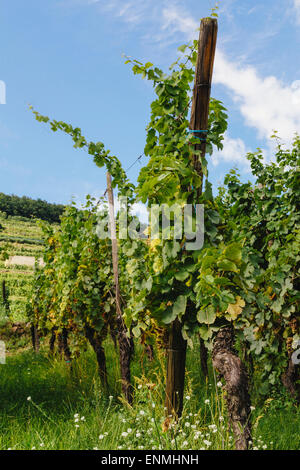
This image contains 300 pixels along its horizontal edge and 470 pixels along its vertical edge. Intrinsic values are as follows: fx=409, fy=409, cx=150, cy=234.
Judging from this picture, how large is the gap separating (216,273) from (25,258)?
2825 cm

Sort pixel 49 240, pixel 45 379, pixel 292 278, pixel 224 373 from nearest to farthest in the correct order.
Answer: pixel 224 373 < pixel 292 278 < pixel 45 379 < pixel 49 240

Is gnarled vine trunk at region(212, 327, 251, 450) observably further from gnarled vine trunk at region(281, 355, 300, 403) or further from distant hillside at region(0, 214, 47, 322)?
distant hillside at region(0, 214, 47, 322)

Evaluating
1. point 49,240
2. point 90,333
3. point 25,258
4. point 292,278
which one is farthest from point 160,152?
point 25,258

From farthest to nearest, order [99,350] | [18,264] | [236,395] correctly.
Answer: [18,264]
[99,350]
[236,395]

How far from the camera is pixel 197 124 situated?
303 cm

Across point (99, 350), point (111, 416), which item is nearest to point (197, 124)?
point (111, 416)

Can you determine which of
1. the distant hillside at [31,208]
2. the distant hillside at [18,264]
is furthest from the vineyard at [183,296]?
the distant hillside at [31,208]

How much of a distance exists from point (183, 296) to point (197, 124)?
50.0 inches

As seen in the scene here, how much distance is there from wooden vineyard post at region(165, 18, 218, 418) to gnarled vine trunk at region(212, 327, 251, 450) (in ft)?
1.54

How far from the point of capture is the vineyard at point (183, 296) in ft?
9.31

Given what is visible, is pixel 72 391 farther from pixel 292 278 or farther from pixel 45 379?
pixel 292 278

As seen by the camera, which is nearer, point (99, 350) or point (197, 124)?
point (197, 124)

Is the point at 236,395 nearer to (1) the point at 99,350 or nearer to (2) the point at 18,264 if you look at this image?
(1) the point at 99,350

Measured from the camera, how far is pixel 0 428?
4062mm
